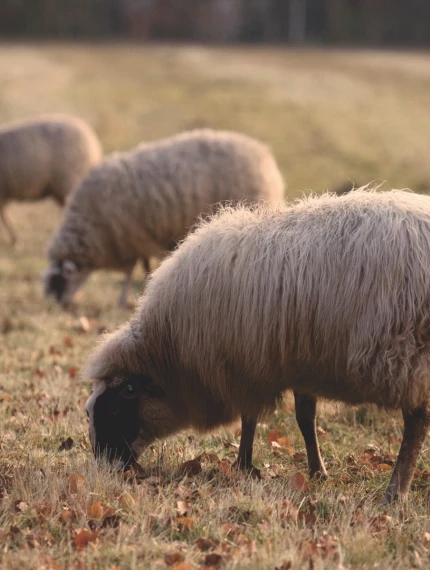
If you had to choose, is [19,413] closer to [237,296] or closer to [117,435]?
[117,435]

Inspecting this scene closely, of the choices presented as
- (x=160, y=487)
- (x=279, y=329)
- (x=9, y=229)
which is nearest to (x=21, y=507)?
(x=160, y=487)

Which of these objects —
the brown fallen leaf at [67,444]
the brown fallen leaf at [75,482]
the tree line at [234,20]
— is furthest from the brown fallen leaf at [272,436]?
the tree line at [234,20]

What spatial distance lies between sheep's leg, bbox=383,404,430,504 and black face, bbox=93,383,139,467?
63.6 inches

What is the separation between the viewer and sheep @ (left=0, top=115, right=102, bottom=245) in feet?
52.1

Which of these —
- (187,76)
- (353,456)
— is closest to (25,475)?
(353,456)

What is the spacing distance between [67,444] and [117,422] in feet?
1.77

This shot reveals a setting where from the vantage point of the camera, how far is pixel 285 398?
195 inches

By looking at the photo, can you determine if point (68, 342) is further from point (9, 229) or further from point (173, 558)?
point (9, 229)

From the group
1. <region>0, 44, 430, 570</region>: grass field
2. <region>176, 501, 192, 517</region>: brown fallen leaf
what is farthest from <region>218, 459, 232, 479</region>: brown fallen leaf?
<region>176, 501, 192, 517</region>: brown fallen leaf

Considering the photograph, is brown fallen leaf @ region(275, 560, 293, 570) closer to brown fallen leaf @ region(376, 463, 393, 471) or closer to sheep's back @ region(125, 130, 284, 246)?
brown fallen leaf @ region(376, 463, 393, 471)

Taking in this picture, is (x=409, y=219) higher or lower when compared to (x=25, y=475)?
higher

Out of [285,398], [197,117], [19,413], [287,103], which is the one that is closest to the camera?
[285,398]

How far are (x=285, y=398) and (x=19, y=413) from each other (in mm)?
2154

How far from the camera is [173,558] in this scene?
141 inches
